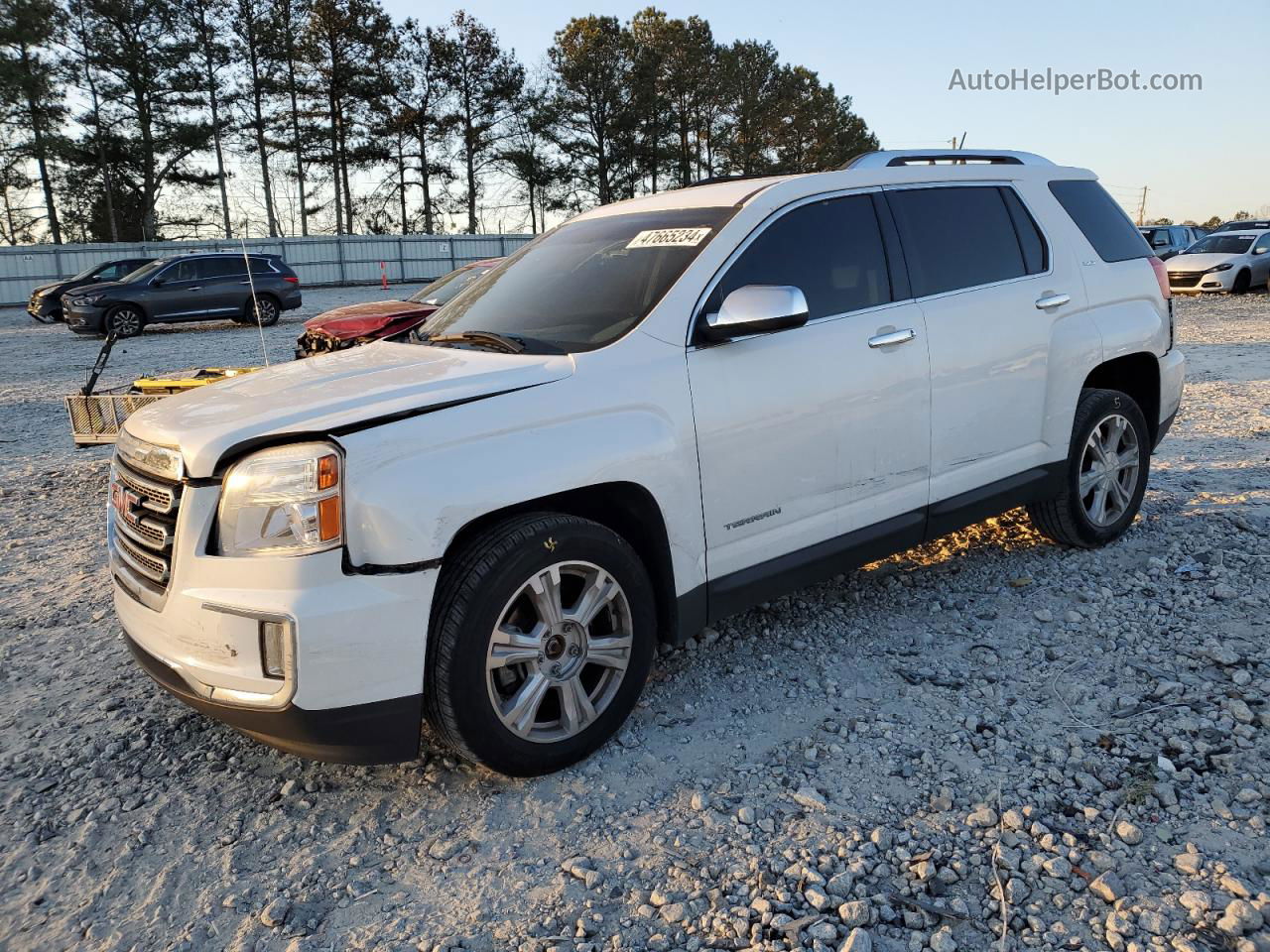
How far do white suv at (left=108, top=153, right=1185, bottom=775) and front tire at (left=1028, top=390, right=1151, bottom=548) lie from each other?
4cm

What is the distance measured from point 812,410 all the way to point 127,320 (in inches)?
767

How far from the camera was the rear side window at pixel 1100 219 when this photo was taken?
4828 millimetres

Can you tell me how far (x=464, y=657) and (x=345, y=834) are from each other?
670 mm

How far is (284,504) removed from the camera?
2.69m

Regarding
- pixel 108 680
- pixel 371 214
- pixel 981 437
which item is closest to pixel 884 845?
pixel 981 437

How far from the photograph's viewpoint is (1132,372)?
5121mm

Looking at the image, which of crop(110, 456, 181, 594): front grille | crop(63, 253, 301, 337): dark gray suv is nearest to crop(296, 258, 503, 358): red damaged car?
crop(110, 456, 181, 594): front grille

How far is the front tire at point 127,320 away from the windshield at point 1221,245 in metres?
24.2

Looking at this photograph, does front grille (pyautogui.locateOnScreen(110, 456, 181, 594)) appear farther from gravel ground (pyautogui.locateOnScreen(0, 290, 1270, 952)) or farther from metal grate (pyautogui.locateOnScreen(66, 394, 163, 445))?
metal grate (pyautogui.locateOnScreen(66, 394, 163, 445))

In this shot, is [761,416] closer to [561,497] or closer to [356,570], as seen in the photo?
[561,497]

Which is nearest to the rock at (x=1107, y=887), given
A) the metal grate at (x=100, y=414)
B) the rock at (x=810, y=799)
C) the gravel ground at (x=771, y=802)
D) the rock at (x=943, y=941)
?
the gravel ground at (x=771, y=802)

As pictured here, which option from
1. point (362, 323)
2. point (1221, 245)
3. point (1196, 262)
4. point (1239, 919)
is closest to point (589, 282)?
point (1239, 919)

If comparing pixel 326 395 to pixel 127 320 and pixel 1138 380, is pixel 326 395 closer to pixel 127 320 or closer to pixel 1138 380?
pixel 1138 380

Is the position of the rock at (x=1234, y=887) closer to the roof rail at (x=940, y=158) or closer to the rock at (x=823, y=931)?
the rock at (x=823, y=931)
